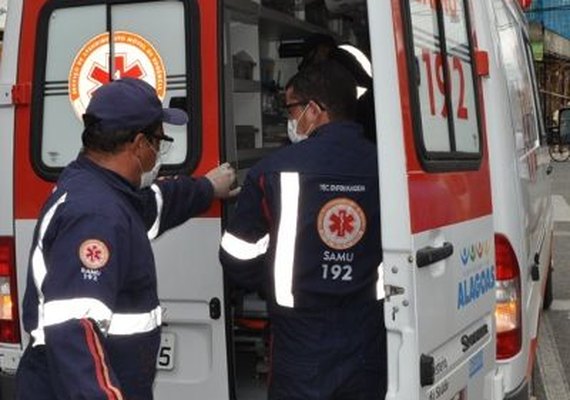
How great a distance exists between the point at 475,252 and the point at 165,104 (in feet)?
4.25

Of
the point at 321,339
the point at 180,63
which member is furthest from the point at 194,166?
the point at 321,339

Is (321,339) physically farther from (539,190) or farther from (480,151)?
(539,190)

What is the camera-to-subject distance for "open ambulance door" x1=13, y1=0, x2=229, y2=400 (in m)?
3.16

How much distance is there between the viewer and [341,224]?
107 inches

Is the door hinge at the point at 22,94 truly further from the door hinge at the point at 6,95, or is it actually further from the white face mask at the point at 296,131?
the white face mask at the point at 296,131

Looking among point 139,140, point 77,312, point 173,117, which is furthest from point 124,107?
point 77,312

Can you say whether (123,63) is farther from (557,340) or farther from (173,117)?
(557,340)

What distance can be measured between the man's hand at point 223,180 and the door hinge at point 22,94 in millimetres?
817

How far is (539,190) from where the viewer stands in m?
4.62

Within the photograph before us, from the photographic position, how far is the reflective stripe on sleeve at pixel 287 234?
8.95ft

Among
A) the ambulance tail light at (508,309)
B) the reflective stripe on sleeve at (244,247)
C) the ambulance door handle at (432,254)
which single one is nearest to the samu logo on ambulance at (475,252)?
the ambulance door handle at (432,254)

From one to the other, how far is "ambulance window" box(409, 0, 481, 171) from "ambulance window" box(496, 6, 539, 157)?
1.34 ft

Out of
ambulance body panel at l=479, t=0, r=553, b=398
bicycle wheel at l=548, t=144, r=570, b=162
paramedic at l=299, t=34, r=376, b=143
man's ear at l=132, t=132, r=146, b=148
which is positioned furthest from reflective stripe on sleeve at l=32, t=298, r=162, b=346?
bicycle wheel at l=548, t=144, r=570, b=162

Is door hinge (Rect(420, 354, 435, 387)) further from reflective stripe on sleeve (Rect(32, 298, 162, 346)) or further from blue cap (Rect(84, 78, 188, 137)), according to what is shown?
blue cap (Rect(84, 78, 188, 137))
